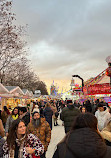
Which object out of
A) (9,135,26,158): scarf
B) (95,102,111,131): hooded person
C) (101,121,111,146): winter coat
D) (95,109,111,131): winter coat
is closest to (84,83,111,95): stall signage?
(95,102,111,131): hooded person

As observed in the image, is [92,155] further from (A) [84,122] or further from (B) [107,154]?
(A) [84,122]

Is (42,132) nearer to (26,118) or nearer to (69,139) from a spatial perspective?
(69,139)

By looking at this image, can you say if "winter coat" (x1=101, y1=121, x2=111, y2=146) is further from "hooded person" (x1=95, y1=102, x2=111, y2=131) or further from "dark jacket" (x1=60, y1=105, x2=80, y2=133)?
"dark jacket" (x1=60, y1=105, x2=80, y2=133)

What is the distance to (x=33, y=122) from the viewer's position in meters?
4.81

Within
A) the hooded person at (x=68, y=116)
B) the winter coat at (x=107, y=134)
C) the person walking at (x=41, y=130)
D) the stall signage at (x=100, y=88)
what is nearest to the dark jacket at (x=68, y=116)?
the hooded person at (x=68, y=116)

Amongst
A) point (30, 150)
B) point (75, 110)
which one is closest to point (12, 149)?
point (30, 150)

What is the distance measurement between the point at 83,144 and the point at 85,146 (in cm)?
2

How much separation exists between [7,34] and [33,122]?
1316 centimetres

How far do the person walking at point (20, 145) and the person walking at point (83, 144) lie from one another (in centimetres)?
110

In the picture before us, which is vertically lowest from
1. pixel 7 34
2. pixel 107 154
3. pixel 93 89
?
pixel 107 154

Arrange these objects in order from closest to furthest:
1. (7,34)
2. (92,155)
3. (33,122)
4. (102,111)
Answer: (92,155)
(33,122)
(102,111)
(7,34)

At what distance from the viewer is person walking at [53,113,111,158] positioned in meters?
1.78

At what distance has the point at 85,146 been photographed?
1790 millimetres

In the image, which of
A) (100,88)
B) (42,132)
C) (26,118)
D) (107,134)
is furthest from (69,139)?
(26,118)
